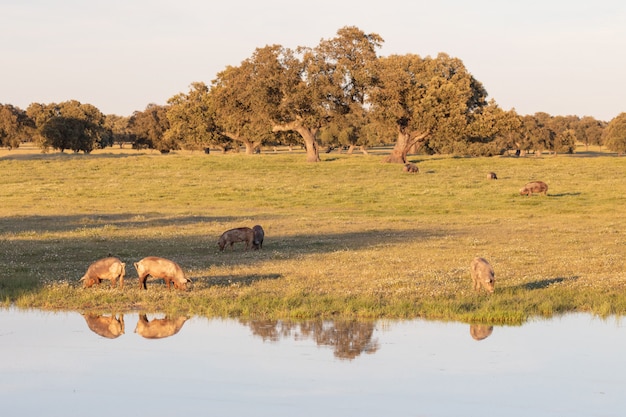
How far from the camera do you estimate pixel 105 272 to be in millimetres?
20969

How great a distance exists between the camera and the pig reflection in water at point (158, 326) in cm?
1664

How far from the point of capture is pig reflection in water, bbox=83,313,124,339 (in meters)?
16.8

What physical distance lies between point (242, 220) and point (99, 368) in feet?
91.5

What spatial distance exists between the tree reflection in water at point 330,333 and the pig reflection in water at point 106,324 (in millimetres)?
2477

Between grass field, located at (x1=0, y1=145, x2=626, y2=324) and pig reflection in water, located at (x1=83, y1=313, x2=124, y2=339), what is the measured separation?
66cm

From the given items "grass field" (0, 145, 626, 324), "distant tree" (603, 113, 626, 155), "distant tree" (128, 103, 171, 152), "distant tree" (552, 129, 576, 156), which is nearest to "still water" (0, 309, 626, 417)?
"grass field" (0, 145, 626, 324)

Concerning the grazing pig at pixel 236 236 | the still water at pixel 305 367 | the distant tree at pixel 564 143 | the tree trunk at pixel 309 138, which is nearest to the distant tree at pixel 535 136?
the distant tree at pixel 564 143

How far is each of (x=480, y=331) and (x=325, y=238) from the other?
1742 centimetres

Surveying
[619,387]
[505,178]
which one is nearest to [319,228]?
[619,387]

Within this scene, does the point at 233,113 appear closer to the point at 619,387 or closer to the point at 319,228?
the point at 319,228

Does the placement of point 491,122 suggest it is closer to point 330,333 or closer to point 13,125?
point 13,125

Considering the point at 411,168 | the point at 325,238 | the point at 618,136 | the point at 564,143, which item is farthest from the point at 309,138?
the point at 564,143

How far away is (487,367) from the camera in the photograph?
45.9 feet

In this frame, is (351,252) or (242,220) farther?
(242,220)
